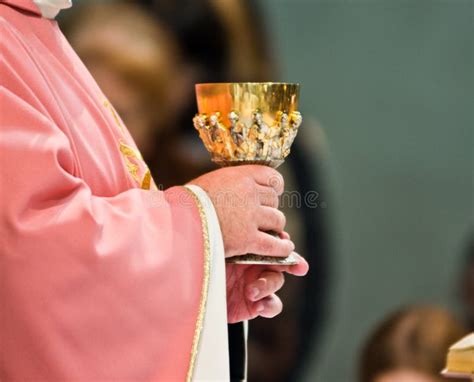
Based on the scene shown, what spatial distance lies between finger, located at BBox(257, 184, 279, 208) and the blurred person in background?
3291 mm

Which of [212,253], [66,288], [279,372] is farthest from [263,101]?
[279,372]

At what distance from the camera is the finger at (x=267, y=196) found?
2.16m

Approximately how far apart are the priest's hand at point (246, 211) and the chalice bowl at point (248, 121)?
0.14ft

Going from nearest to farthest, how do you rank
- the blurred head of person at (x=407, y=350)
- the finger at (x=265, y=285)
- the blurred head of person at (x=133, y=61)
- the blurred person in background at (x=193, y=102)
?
the finger at (x=265, y=285)
the blurred head of person at (x=407, y=350)
the blurred head of person at (x=133, y=61)
the blurred person in background at (x=193, y=102)

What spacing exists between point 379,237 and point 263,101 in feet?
12.1

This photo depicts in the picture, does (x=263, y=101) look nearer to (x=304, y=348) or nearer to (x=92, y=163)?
(x=92, y=163)

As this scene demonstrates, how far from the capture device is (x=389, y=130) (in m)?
5.82

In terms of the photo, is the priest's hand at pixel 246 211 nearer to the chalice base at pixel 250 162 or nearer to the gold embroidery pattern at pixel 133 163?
the chalice base at pixel 250 162

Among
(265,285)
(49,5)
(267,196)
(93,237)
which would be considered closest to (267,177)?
(267,196)

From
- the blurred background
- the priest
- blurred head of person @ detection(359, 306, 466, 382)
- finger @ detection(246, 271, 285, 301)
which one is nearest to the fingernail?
finger @ detection(246, 271, 285, 301)

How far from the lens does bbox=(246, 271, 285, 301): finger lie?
2.31 meters

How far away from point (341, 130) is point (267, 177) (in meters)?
3.64

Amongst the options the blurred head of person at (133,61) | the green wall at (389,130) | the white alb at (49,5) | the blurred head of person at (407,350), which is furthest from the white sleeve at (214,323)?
the green wall at (389,130)

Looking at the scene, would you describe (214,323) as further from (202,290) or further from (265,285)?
(265,285)
